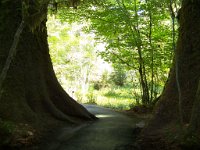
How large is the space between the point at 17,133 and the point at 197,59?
14.6 feet

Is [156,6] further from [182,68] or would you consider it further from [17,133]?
[17,133]

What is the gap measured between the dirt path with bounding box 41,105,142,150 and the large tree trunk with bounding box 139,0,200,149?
72 centimetres

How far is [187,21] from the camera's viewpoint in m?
9.01

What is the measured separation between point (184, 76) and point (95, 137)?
8.88ft

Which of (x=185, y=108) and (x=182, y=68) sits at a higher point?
(x=182, y=68)

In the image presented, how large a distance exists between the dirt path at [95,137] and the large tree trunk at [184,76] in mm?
721

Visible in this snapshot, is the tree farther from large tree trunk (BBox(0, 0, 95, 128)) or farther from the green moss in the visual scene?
the green moss

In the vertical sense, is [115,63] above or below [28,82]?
above

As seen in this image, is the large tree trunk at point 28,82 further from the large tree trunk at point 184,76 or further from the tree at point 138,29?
the tree at point 138,29

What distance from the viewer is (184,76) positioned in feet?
28.1

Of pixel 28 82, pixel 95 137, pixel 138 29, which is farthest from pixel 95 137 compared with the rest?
pixel 138 29

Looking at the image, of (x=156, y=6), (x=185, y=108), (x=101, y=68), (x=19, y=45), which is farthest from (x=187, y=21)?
(x=101, y=68)

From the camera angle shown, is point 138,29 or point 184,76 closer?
point 184,76

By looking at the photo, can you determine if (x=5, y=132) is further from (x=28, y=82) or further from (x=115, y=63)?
(x=115, y=63)
